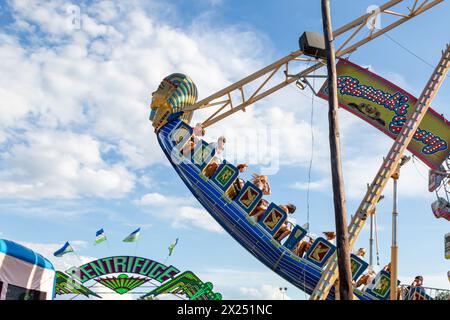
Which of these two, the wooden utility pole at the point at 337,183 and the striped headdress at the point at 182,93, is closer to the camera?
the wooden utility pole at the point at 337,183

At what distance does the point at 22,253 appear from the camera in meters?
8.83

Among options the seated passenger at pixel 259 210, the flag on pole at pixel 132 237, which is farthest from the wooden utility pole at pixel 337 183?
the flag on pole at pixel 132 237

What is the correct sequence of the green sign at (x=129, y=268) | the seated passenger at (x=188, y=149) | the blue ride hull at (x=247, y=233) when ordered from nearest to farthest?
the blue ride hull at (x=247, y=233) → the seated passenger at (x=188, y=149) → the green sign at (x=129, y=268)

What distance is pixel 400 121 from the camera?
15.6m

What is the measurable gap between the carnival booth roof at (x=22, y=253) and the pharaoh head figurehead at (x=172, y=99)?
20.7 feet

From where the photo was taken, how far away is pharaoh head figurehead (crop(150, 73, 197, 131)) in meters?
14.9

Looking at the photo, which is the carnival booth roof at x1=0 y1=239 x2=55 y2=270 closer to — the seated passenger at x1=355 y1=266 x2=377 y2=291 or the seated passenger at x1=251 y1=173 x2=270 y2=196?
the seated passenger at x1=251 y1=173 x2=270 y2=196

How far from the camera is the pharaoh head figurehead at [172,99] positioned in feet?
49.0

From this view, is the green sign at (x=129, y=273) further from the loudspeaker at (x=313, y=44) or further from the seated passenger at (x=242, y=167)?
the loudspeaker at (x=313, y=44)

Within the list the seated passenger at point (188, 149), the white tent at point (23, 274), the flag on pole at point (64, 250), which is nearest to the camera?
the white tent at point (23, 274)

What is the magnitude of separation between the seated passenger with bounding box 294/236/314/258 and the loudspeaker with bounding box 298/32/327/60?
20.8 ft

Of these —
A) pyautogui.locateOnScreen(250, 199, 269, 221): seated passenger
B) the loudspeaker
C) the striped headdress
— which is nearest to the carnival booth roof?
pyautogui.locateOnScreen(250, 199, 269, 221): seated passenger

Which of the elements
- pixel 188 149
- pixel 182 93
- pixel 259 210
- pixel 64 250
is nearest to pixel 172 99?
pixel 182 93

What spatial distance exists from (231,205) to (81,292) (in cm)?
1088
